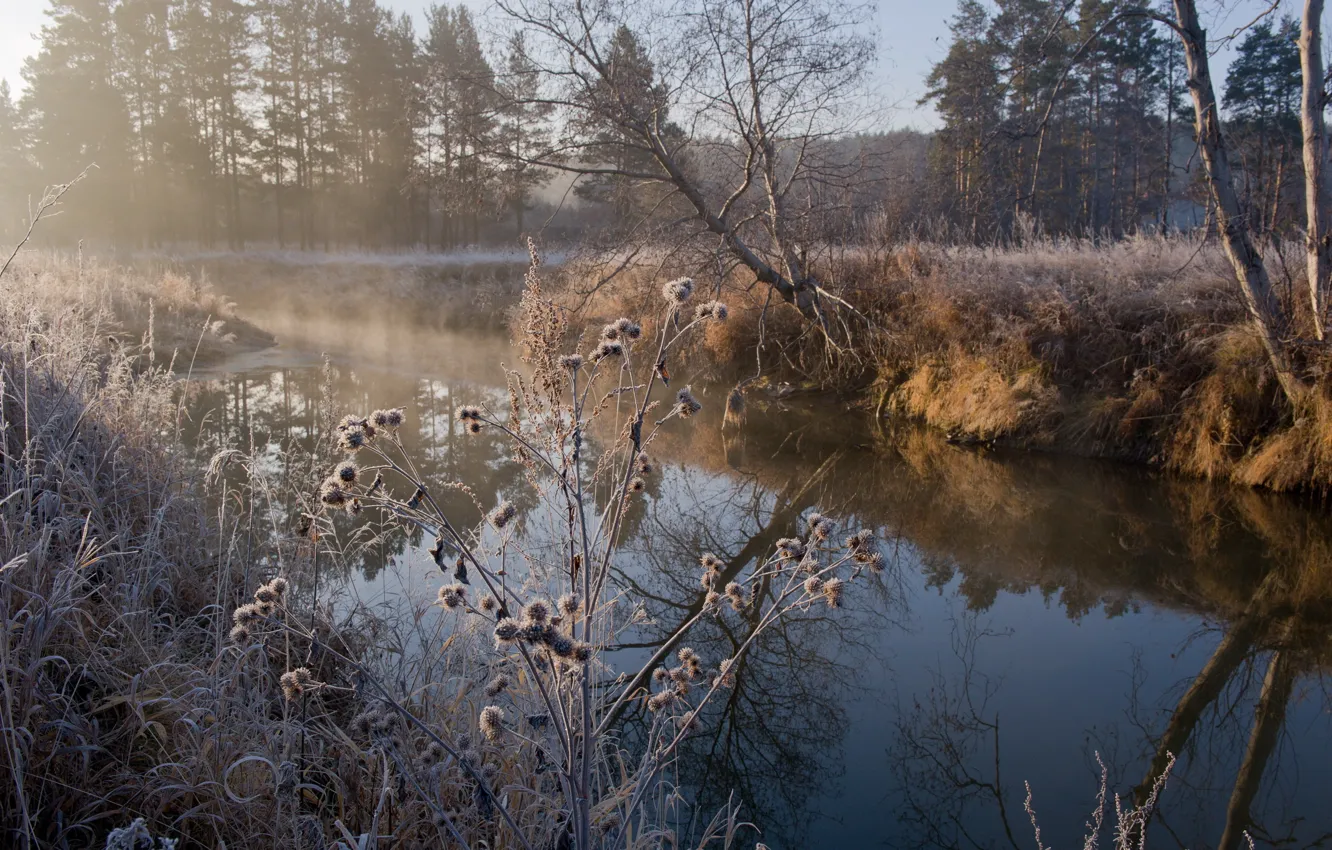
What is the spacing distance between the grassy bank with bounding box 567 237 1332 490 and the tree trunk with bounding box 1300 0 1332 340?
0.58 metres

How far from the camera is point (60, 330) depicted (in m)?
5.05

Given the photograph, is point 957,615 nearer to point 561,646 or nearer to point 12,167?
point 561,646

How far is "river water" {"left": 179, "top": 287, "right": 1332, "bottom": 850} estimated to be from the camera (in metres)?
3.42

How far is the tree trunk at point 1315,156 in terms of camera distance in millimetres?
6883

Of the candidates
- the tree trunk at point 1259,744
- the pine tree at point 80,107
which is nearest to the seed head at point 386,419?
the tree trunk at point 1259,744

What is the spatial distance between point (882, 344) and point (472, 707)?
8973 millimetres

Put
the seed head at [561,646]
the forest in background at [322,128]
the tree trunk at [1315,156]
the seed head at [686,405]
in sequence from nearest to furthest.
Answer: the seed head at [561,646], the seed head at [686,405], the tree trunk at [1315,156], the forest in background at [322,128]

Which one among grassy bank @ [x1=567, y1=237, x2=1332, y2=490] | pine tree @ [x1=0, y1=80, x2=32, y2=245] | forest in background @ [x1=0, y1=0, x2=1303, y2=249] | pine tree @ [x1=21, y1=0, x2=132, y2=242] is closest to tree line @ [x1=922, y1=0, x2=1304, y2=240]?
forest in background @ [x1=0, y1=0, x2=1303, y2=249]

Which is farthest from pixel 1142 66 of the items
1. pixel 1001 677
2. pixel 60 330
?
pixel 60 330

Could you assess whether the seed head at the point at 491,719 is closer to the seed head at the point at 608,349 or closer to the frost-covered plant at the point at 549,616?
the frost-covered plant at the point at 549,616

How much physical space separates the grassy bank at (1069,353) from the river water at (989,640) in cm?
44

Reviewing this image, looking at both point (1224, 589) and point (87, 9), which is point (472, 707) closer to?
point (1224, 589)

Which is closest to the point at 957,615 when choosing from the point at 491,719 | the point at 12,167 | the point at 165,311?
the point at 491,719

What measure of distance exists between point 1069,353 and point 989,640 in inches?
216
